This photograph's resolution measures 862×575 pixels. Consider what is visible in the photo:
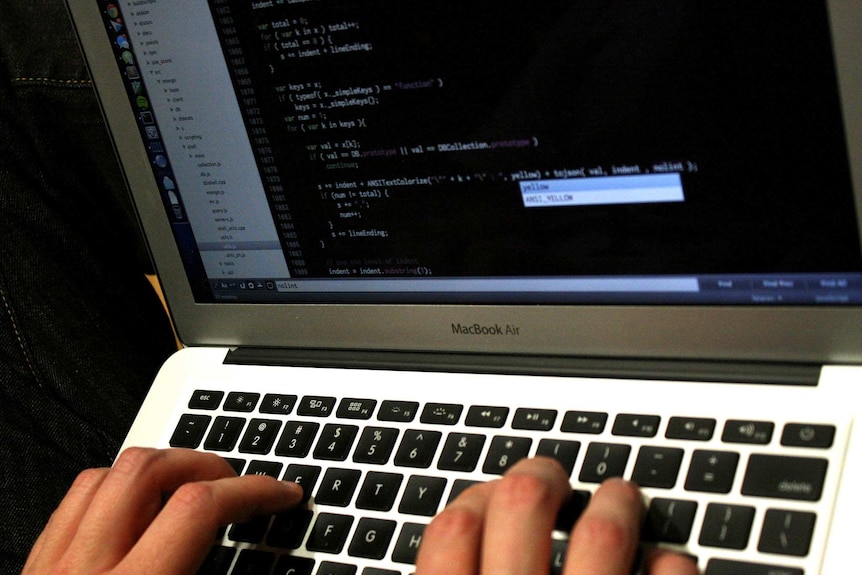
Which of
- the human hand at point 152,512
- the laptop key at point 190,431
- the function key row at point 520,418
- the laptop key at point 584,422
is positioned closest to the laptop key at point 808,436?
the function key row at point 520,418

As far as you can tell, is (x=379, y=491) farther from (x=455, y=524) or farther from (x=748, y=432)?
(x=748, y=432)

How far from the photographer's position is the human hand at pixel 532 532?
443 mm

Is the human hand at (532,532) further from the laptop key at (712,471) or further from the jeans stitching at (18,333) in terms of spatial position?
the jeans stitching at (18,333)

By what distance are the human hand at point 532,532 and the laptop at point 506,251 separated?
0.03 meters

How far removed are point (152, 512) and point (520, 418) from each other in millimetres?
269

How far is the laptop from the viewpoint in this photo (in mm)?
473

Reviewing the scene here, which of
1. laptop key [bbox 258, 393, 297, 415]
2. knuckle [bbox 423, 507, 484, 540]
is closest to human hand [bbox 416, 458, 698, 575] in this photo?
knuckle [bbox 423, 507, 484, 540]

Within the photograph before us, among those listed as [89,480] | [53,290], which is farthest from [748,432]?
[53,290]

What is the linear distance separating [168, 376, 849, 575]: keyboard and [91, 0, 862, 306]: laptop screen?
0.09 m

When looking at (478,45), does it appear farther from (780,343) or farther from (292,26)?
(780,343)

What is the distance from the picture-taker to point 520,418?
0.57 meters

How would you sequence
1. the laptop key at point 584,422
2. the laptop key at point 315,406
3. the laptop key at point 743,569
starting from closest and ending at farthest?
the laptop key at point 743,569
the laptop key at point 584,422
the laptop key at point 315,406

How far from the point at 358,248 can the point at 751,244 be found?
28cm

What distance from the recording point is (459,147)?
568 millimetres
